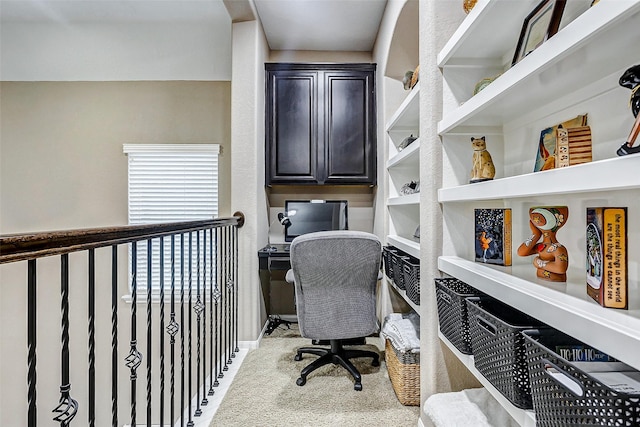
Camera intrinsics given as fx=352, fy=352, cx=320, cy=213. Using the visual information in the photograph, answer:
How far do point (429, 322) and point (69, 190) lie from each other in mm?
3814

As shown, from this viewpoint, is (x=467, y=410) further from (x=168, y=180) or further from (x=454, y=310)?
(x=168, y=180)

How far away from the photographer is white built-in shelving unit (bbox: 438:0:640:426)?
2.41 feet

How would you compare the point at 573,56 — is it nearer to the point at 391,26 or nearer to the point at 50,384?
the point at 391,26

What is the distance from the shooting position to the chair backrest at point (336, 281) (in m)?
2.17

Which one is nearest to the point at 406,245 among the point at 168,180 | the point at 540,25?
the point at 540,25

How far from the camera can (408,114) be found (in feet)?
8.23

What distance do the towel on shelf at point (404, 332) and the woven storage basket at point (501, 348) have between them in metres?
0.81

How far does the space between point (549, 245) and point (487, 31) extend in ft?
2.73

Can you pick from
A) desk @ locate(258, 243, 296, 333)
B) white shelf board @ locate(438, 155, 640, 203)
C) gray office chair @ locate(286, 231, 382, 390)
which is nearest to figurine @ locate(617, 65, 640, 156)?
white shelf board @ locate(438, 155, 640, 203)

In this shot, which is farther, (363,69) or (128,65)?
(128,65)

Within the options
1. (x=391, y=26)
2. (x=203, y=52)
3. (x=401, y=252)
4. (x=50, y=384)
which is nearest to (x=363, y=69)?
(x=391, y=26)

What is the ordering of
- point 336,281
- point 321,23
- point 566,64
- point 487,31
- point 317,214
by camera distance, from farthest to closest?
point 317,214 → point 321,23 → point 336,281 → point 487,31 → point 566,64

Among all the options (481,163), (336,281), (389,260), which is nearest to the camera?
(481,163)

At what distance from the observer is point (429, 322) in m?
1.67
